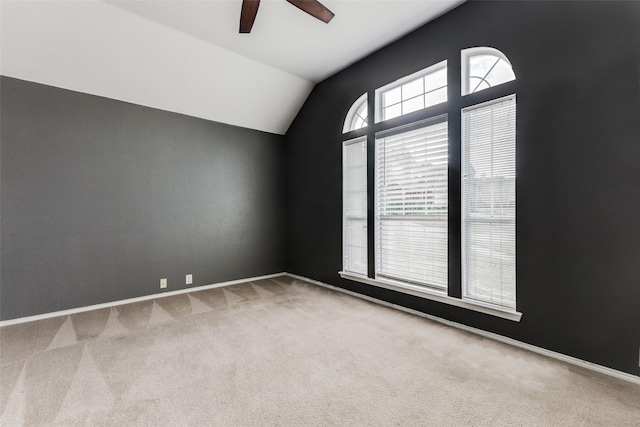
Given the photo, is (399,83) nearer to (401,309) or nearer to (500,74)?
(500,74)

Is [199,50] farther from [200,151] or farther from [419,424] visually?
[419,424]

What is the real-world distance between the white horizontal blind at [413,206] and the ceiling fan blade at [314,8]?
1.47 metres

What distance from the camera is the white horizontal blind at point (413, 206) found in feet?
9.25

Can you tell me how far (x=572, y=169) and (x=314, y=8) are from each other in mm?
2359

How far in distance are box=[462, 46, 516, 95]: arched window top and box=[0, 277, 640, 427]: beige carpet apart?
232 cm

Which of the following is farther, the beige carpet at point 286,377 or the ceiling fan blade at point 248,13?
the ceiling fan blade at point 248,13

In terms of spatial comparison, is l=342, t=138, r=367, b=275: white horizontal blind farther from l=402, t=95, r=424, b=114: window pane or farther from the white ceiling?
the white ceiling

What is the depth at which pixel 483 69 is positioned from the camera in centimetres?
257

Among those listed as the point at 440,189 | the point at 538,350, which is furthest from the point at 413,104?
the point at 538,350

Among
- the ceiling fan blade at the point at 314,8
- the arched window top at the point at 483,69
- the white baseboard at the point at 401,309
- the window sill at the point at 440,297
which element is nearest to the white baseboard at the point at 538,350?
the white baseboard at the point at 401,309

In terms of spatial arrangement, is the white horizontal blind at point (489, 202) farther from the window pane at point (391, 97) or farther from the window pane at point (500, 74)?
the window pane at point (391, 97)

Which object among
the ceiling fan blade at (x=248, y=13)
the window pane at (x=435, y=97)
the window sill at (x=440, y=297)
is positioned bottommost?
the window sill at (x=440, y=297)

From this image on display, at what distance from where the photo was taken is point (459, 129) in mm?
2637

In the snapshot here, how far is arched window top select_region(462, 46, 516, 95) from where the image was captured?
2420mm
